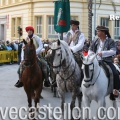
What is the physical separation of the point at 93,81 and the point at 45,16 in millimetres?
34962

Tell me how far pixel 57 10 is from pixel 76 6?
2972cm

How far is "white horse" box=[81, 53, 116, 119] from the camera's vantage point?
7555mm

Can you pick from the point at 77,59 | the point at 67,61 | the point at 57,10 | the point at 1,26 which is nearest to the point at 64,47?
the point at 67,61

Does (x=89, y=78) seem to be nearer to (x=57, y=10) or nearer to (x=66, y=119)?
(x=66, y=119)

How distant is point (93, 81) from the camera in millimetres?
7809

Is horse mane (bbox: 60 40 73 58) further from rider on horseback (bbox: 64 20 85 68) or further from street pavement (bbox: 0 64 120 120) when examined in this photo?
street pavement (bbox: 0 64 120 120)

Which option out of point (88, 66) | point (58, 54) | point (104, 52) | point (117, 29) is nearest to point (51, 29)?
point (117, 29)

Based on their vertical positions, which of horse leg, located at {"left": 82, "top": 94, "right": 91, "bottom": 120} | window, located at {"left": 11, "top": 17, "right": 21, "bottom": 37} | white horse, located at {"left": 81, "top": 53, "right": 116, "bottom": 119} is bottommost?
horse leg, located at {"left": 82, "top": 94, "right": 91, "bottom": 120}

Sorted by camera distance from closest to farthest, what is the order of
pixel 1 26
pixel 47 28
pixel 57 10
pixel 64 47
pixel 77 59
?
pixel 64 47
pixel 77 59
pixel 57 10
pixel 47 28
pixel 1 26

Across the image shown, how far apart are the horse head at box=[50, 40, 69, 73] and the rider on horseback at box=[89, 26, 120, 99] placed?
862 mm

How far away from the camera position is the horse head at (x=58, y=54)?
26.5ft

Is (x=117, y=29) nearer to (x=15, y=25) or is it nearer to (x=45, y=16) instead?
(x=45, y=16)

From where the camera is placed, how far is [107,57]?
8.66m

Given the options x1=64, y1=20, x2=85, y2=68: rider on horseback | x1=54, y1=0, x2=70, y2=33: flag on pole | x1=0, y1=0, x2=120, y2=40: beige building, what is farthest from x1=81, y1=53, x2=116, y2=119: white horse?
x1=0, y1=0, x2=120, y2=40: beige building
